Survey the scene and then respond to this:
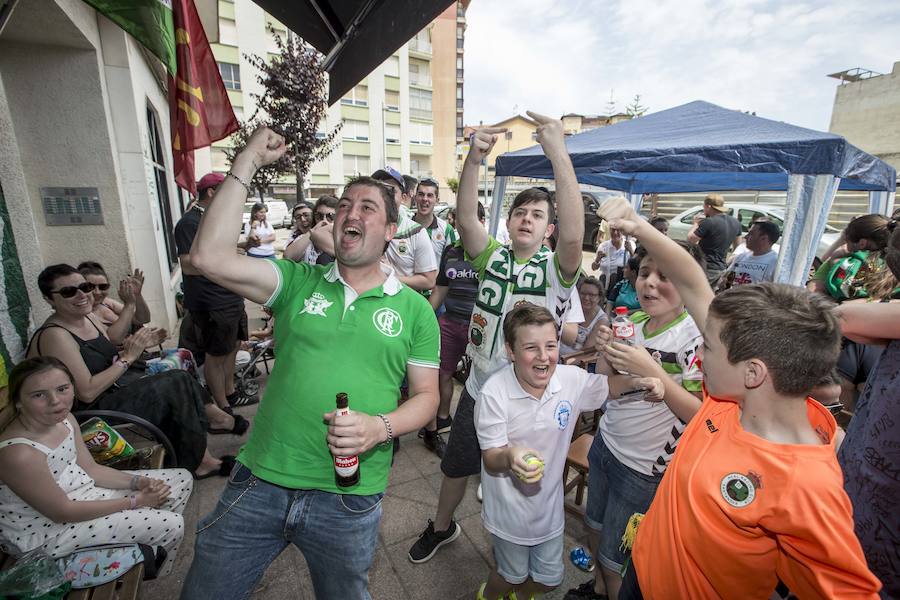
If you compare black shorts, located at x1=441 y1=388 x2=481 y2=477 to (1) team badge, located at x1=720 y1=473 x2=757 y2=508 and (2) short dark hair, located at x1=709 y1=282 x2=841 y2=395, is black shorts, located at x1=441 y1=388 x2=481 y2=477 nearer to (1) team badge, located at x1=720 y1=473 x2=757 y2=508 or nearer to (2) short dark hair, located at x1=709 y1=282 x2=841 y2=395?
(1) team badge, located at x1=720 y1=473 x2=757 y2=508

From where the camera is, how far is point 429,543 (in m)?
2.73

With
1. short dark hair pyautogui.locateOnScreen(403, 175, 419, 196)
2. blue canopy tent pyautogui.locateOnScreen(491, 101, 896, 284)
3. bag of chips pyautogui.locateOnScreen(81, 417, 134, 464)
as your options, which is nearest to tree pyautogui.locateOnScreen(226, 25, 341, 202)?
short dark hair pyautogui.locateOnScreen(403, 175, 419, 196)

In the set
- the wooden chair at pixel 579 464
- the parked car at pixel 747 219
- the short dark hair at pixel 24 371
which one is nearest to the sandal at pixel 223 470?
the short dark hair at pixel 24 371

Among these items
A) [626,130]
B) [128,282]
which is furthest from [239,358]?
[626,130]

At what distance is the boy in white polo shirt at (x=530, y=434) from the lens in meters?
2.01

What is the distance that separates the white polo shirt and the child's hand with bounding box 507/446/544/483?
0.27 metres

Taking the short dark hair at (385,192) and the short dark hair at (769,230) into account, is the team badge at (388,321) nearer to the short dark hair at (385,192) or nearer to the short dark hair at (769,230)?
the short dark hair at (385,192)

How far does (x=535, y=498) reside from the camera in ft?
6.64

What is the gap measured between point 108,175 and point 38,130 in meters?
0.72

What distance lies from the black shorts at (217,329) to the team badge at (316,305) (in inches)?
115

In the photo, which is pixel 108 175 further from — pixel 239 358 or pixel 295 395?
pixel 295 395

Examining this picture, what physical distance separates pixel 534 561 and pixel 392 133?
3916cm

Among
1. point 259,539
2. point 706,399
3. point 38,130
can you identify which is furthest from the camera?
point 38,130

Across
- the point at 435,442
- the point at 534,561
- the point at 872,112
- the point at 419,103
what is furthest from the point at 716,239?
the point at 419,103
